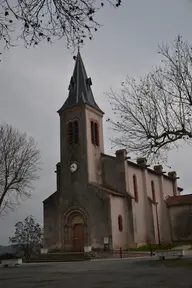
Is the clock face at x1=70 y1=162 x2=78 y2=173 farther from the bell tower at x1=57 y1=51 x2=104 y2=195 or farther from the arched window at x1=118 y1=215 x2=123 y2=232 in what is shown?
the arched window at x1=118 y1=215 x2=123 y2=232

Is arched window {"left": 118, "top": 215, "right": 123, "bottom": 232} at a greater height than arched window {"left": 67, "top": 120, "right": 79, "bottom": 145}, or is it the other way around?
arched window {"left": 67, "top": 120, "right": 79, "bottom": 145}

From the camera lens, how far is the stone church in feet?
109

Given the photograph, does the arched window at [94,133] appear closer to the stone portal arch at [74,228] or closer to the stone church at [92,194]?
the stone church at [92,194]

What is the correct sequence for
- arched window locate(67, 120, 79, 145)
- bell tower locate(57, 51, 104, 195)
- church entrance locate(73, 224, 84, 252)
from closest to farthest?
church entrance locate(73, 224, 84, 252), bell tower locate(57, 51, 104, 195), arched window locate(67, 120, 79, 145)

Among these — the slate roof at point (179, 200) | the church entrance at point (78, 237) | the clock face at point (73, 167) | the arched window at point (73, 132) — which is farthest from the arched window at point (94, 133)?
the slate roof at point (179, 200)

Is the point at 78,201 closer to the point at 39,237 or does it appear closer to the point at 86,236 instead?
the point at 86,236

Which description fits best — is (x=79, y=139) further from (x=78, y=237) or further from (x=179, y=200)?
(x=179, y=200)

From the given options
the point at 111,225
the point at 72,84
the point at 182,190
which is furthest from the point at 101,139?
the point at 182,190

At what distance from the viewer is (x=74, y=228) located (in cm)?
3488

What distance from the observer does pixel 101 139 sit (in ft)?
128

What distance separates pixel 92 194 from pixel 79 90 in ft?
41.6

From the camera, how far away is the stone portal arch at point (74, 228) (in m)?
34.1

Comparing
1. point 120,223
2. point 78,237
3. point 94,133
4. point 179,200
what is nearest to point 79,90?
point 94,133

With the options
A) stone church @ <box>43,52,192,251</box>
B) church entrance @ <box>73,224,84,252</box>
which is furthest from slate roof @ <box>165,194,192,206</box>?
church entrance @ <box>73,224,84,252</box>
